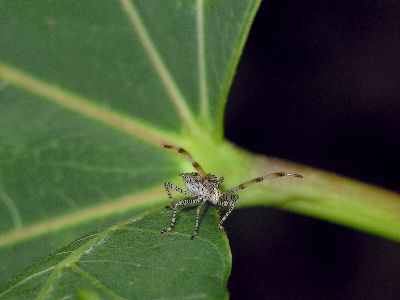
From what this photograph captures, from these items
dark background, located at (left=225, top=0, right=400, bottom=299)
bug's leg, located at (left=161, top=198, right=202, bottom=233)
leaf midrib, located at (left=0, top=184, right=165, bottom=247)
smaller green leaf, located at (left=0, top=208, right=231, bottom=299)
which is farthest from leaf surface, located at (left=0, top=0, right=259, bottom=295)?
dark background, located at (left=225, top=0, right=400, bottom=299)

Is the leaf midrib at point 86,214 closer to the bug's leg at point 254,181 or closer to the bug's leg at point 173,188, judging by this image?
the bug's leg at point 173,188

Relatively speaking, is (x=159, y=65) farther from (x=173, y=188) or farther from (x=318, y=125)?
(x=318, y=125)

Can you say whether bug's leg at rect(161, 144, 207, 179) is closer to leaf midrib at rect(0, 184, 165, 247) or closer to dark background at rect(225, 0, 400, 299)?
leaf midrib at rect(0, 184, 165, 247)

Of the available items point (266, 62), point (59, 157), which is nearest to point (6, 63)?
point (59, 157)

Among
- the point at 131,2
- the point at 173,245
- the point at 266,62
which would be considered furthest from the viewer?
the point at 266,62

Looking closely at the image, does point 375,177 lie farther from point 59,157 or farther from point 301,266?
point 59,157

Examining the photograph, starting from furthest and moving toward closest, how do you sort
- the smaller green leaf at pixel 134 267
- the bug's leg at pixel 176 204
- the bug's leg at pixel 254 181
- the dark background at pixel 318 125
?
the dark background at pixel 318 125 < the bug's leg at pixel 254 181 < the bug's leg at pixel 176 204 < the smaller green leaf at pixel 134 267

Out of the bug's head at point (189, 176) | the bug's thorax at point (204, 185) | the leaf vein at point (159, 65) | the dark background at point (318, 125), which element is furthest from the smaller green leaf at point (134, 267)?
the dark background at point (318, 125)
